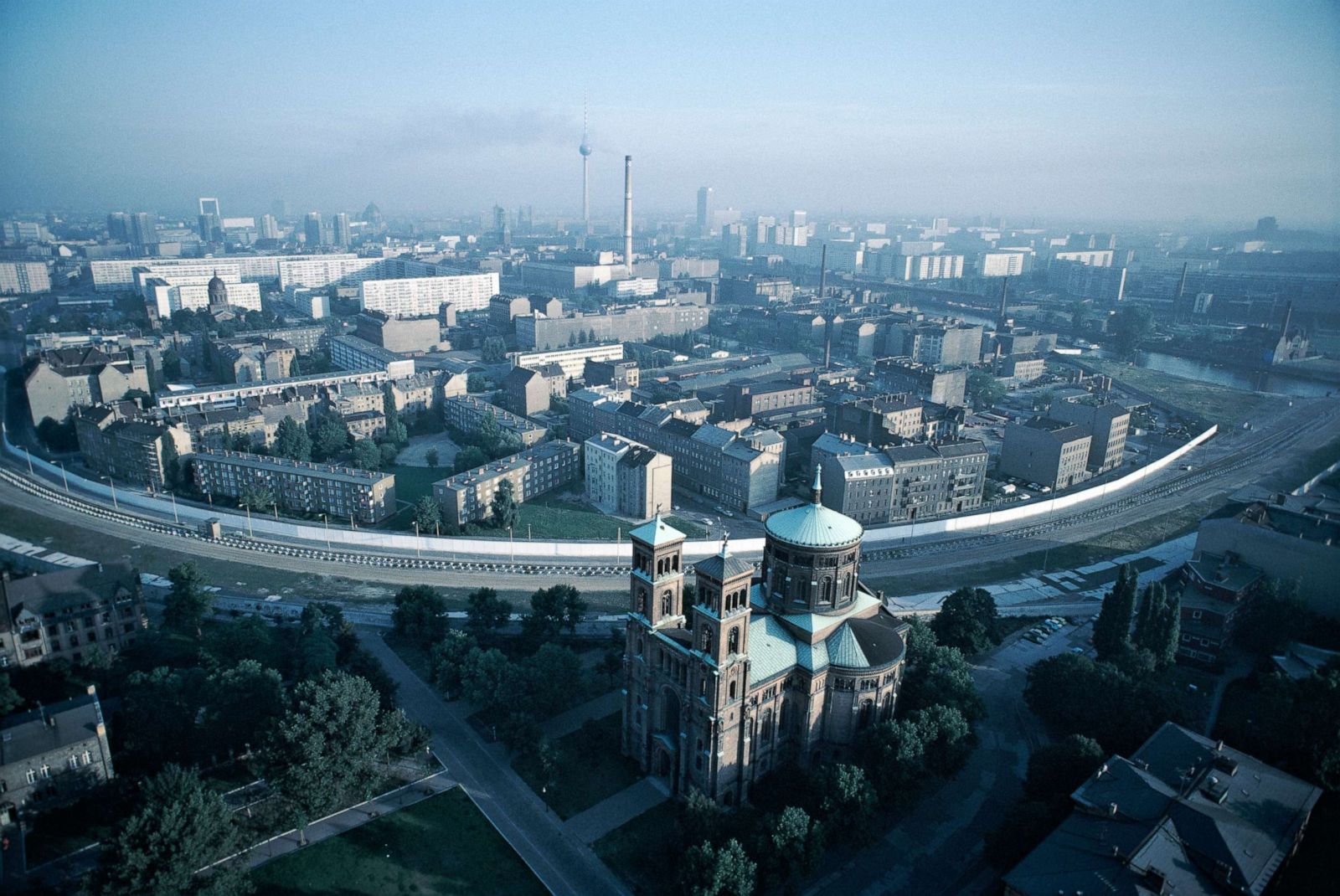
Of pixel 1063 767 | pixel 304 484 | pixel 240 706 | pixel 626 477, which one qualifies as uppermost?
pixel 626 477

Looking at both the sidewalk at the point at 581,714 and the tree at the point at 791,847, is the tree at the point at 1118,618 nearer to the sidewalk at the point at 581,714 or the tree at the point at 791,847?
the tree at the point at 791,847

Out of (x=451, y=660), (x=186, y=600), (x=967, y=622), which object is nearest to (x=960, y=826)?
(x=967, y=622)

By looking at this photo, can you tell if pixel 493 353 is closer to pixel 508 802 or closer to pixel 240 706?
pixel 240 706

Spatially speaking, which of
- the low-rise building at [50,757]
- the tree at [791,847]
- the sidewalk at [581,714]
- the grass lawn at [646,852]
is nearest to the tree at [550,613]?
the sidewalk at [581,714]

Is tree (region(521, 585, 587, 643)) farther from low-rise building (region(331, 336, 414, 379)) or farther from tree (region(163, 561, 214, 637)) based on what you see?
low-rise building (region(331, 336, 414, 379))

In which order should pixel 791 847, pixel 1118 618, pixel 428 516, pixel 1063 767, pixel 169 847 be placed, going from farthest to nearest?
pixel 428 516
pixel 1118 618
pixel 1063 767
pixel 791 847
pixel 169 847
